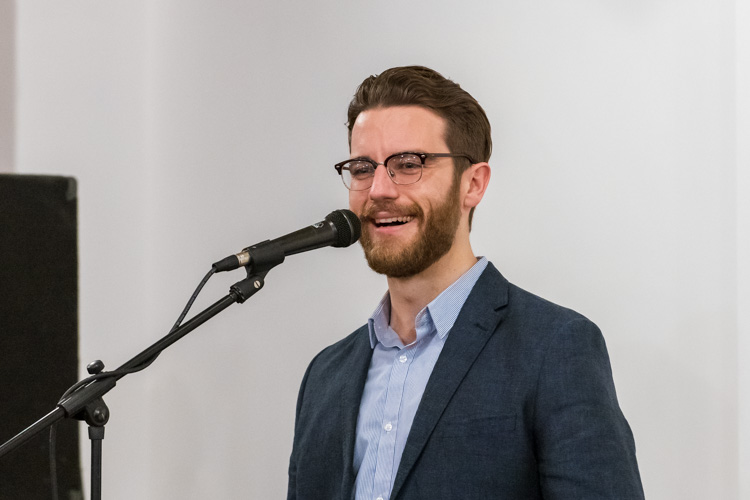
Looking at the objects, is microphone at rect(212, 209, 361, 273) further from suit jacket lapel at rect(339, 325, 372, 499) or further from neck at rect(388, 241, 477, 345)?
suit jacket lapel at rect(339, 325, 372, 499)

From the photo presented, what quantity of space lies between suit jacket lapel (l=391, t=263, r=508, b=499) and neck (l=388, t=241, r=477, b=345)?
0.21 feet

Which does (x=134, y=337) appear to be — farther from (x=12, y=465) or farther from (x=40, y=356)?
(x=12, y=465)

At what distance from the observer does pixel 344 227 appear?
142cm

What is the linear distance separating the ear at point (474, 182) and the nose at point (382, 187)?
20cm

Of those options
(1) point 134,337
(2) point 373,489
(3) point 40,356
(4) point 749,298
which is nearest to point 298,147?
(1) point 134,337

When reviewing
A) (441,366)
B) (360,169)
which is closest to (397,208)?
(360,169)

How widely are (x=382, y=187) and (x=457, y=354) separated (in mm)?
389

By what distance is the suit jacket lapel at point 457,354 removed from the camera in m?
1.50

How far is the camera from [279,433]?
243 cm

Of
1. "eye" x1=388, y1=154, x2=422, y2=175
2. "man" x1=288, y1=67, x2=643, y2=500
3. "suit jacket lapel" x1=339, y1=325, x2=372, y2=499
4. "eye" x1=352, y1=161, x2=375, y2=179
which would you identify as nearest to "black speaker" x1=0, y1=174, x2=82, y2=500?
"man" x1=288, y1=67, x2=643, y2=500

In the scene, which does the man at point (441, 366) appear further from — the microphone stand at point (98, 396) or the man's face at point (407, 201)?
the microphone stand at point (98, 396)

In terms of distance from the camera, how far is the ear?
5.86 ft

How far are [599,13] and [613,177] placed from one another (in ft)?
1.38

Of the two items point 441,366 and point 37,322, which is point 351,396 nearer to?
point 441,366
